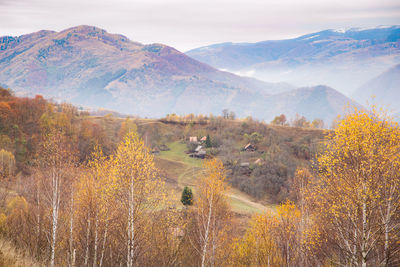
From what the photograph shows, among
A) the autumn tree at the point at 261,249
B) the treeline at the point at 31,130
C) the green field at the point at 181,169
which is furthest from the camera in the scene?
the treeline at the point at 31,130

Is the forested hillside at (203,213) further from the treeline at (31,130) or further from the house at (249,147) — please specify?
the house at (249,147)

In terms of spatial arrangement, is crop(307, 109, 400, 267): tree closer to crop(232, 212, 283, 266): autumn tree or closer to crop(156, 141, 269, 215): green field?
crop(232, 212, 283, 266): autumn tree

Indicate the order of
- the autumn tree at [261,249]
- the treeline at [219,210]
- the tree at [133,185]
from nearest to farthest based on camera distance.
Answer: the treeline at [219,210] → the tree at [133,185] → the autumn tree at [261,249]

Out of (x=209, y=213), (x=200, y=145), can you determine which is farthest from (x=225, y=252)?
(x=200, y=145)

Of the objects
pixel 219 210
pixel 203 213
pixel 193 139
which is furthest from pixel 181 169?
pixel 203 213

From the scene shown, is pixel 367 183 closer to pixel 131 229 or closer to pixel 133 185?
pixel 133 185

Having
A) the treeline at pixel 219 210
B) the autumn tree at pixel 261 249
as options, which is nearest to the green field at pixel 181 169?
the autumn tree at pixel 261 249

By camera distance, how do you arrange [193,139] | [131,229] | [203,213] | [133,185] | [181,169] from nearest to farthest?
[131,229], [133,185], [203,213], [181,169], [193,139]

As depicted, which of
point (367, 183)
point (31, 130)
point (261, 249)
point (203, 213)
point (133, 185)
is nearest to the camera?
point (367, 183)

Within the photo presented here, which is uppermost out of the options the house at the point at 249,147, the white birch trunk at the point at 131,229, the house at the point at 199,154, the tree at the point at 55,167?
the tree at the point at 55,167

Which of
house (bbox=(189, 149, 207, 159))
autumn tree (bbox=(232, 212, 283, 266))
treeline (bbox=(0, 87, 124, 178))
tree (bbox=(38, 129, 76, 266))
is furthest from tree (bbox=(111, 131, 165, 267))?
house (bbox=(189, 149, 207, 159))

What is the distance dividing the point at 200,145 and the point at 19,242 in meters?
75.9

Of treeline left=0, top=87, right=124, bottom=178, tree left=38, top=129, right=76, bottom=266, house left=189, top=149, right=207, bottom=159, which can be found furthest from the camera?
house left=189, top=149, right=207, bottom=159

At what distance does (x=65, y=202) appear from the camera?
20.7m
